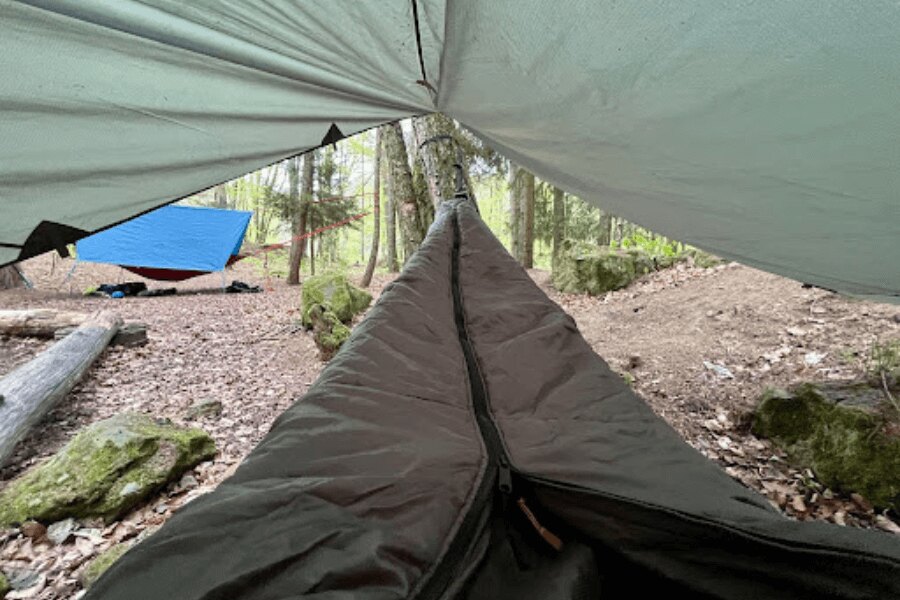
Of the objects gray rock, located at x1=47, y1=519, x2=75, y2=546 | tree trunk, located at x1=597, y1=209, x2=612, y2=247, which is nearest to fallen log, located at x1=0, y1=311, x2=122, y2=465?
gray rock, located at x1=47, y1=519, x2=75, y2=546

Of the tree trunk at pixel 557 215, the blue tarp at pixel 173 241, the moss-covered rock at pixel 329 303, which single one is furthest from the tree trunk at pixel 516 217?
the blue tarp at pixel 173 241

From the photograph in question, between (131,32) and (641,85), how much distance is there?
1.01m

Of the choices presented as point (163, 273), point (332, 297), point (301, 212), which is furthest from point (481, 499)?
point (301, 212)

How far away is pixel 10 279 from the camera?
5.79m


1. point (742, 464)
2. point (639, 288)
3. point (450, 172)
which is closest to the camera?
point (742, 464)

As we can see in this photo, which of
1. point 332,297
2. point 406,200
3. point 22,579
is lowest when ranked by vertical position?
point 22,579

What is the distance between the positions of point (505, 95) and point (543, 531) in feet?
3.63

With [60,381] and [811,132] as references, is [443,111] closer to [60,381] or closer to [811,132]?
[811,132]

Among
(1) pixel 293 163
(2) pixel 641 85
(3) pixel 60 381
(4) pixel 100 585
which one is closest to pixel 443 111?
(2) pixel 641 85

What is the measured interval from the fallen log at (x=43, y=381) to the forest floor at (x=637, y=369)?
112mm

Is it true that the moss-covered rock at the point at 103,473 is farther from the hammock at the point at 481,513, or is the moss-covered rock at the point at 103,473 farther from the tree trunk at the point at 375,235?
the tree trunk at the point at 375,235

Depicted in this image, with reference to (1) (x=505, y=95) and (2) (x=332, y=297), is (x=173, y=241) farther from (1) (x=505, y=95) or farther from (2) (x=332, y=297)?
(1) (x=505, y=95)

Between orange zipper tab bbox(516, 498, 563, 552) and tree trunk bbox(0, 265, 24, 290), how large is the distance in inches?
314

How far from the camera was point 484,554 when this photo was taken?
54 centimetres
